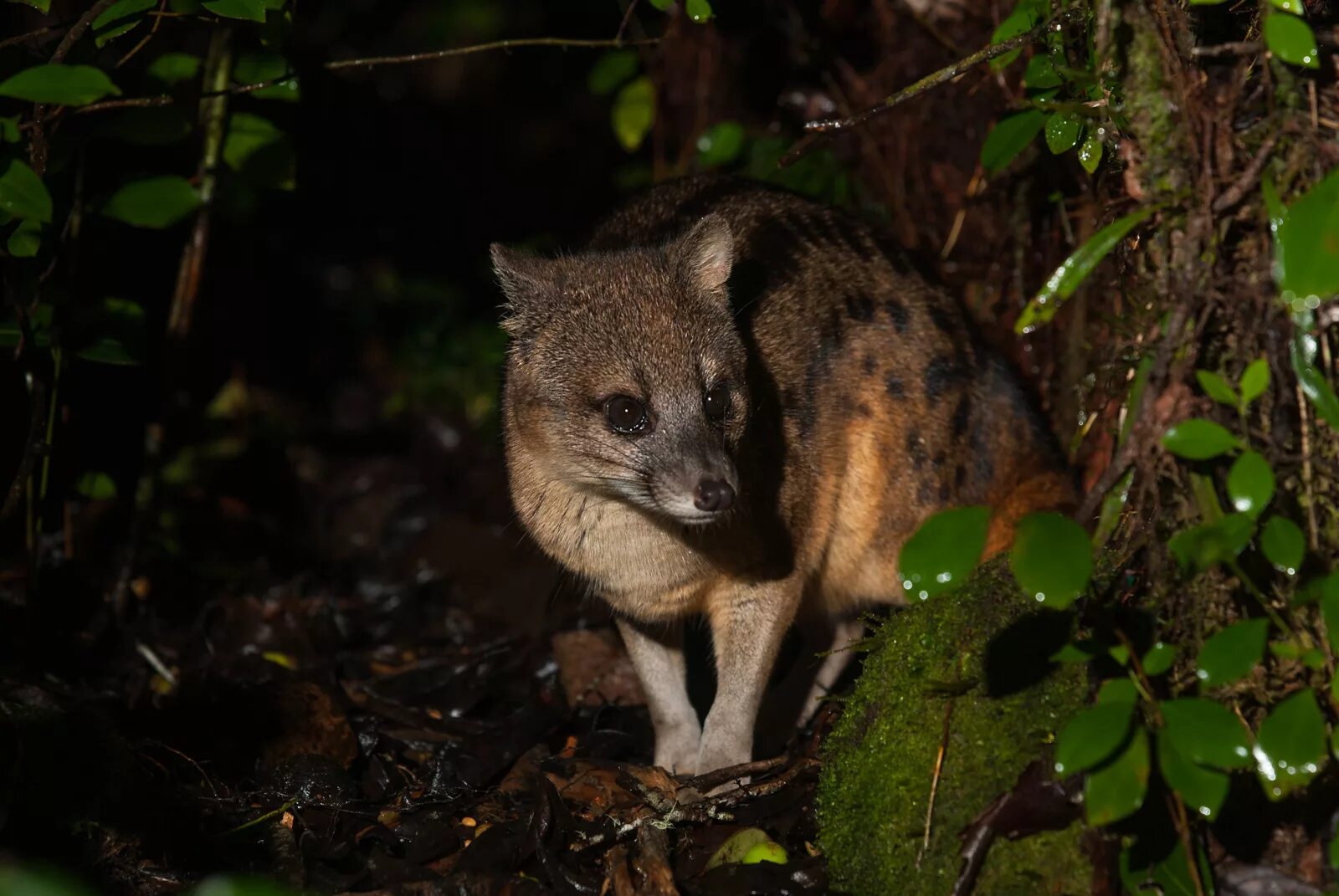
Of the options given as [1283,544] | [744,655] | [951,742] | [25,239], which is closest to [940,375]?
[744,655]

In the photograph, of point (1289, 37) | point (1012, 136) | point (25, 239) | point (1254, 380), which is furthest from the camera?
point (25, 239)

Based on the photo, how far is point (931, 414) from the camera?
225 inches

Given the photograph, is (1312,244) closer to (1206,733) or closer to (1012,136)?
(1206,733)

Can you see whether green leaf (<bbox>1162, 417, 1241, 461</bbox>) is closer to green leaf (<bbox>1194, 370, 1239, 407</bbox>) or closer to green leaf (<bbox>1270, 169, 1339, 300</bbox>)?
green leaf (<bbox>1194, 370, 1239, 407</bbox>)

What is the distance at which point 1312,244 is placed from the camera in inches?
110

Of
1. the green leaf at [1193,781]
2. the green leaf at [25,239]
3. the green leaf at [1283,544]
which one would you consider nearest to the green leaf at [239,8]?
the green leaf at [25,239]

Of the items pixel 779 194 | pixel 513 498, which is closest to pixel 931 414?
pixel 779 194

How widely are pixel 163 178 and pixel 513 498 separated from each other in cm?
212

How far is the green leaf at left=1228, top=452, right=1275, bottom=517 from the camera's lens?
3059 millimetres

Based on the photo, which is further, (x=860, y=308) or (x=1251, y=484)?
(x=860, y=308)

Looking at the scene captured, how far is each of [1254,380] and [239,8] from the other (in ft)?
11.4

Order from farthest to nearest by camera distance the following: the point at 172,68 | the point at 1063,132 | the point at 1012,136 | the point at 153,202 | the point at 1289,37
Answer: the point at 172,68
the point at 153,202
the point at 1012,136
the point at 1063,132
the point at 1289,37

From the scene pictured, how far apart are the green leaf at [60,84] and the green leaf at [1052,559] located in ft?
10.6

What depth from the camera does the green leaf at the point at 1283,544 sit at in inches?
122
